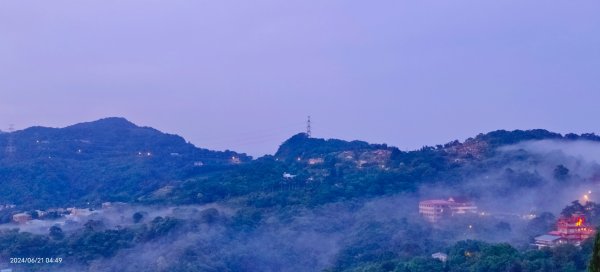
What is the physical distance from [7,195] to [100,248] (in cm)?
1910

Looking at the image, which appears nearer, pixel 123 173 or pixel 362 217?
pixel 362 217

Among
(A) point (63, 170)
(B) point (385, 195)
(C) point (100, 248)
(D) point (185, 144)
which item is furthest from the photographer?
(D) point (185, 144)

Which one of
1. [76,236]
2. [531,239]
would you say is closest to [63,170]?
[76,236]

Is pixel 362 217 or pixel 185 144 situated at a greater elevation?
pixel 185 144

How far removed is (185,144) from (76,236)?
33.7 m

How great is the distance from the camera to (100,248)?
92.2 ft

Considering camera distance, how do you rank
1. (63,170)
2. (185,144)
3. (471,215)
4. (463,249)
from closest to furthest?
(463,249) → (471,215) → (63,170) → (185,144)

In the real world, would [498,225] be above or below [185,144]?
below

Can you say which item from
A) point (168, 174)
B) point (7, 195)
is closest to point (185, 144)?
point (168, 174)

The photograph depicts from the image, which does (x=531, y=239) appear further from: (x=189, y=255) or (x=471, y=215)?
(x=189, y=255)

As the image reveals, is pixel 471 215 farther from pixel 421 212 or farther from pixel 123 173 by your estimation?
pixel 123 173

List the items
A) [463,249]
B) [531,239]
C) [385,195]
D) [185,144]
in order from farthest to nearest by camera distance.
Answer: [185,144]
[385,195]
[531,239]
[463,249]

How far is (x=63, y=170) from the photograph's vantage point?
49.6 metres

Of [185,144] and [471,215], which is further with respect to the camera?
[185,144]
